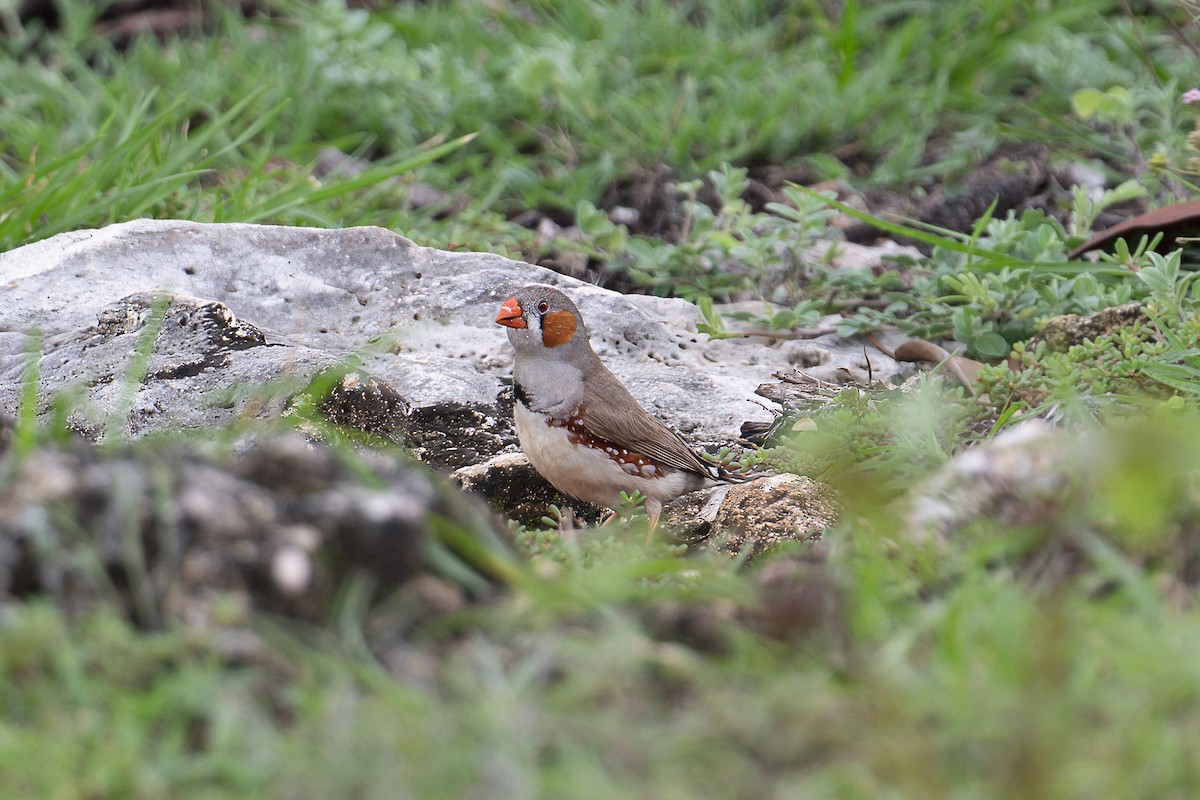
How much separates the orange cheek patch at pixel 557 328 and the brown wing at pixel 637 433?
0.18 metres

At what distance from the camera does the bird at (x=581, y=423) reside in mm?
4250

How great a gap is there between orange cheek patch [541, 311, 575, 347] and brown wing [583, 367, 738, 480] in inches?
7.1

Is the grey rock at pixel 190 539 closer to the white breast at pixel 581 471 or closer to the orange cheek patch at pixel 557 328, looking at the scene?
the white breast at pixel 581 471

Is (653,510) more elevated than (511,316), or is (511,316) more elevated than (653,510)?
(511,316)

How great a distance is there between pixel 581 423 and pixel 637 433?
0.18 meters

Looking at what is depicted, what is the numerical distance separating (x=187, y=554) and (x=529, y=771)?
0.68 m

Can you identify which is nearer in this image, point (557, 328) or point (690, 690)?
point (690, 690)

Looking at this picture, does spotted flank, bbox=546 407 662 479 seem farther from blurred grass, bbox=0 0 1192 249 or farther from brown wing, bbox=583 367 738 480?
blurred grass, bbox=0 0 1192 249

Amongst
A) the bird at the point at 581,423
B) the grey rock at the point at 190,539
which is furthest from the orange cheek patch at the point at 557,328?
the grey rock at the point at 190,539

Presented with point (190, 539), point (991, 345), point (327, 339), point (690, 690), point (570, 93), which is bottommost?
point (991, 345)

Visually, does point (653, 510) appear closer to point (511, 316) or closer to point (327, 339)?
point (511, 316)

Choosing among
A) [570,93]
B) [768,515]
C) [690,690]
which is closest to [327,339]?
[768,515]

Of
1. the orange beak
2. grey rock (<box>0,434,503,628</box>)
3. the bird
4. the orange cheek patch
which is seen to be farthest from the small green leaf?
grey rock (<box>0,434,503,628</box>)

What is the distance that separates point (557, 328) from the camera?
4410mm
